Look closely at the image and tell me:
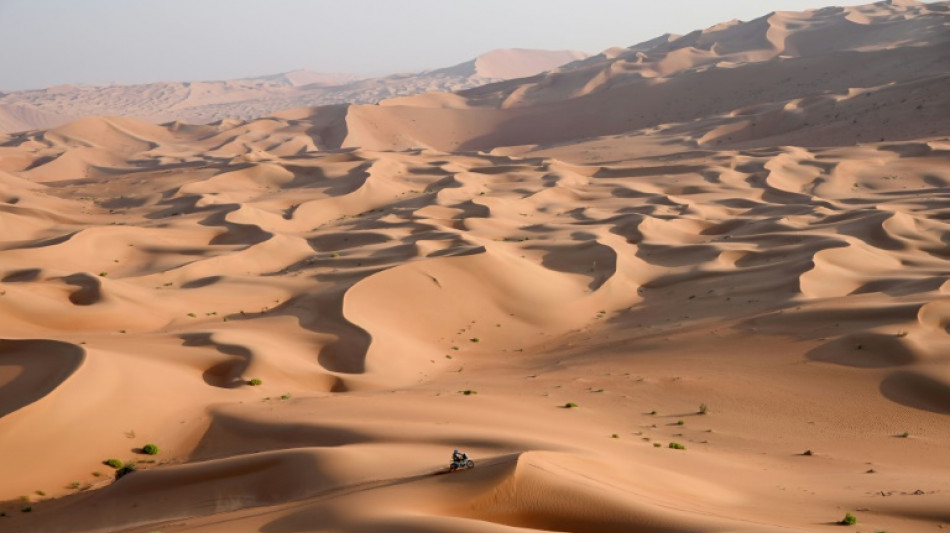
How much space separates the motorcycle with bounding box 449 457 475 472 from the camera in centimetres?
830

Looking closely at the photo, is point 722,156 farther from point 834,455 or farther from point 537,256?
point 834,455

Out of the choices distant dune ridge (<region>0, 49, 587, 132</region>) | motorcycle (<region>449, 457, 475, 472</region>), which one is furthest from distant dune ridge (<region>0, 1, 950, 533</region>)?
distant dune ridge (<region>0, 49, 587, 132</region>)

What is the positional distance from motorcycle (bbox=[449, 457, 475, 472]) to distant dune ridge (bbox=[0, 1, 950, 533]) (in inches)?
5.1

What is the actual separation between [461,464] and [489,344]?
10129mm

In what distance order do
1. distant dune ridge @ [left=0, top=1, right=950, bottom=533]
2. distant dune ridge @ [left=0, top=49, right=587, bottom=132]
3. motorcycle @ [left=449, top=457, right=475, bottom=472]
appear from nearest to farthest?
motorcycle @ [left=449, top=457, right=475, bottom=472]
distant dune ridge @ [left=0, top=1, right=950, bottom=533]
distant dune ridge @ [left=0, top=49, right=587, bottom=132]

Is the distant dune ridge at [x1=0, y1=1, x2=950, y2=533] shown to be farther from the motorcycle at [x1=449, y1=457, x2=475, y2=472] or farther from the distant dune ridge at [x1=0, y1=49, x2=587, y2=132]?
the distant dune ridge at [x1=0, y1=49, x2=587, y2=132]

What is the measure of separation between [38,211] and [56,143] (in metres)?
35.8

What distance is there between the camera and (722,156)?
42625 millimetres

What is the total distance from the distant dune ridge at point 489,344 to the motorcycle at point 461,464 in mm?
129

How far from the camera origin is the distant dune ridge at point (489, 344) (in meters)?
8.84

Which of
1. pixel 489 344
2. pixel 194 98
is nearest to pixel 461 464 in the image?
pixel 489 344

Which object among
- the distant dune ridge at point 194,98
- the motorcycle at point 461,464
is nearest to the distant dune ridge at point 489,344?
the motorcycle at point 461,464

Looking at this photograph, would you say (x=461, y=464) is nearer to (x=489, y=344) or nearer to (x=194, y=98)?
(x=489, y=344)

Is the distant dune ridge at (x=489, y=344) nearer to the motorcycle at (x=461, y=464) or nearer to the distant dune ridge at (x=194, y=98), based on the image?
the motorcycle at (x=461, y=464)
